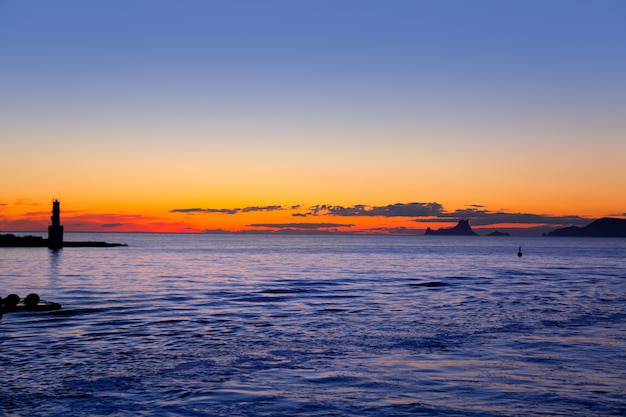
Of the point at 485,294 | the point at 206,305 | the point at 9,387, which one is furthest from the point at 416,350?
the point at 485,294

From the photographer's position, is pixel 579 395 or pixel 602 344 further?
pixel 602 344

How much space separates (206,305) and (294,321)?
379 inches

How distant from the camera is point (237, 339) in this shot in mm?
24844

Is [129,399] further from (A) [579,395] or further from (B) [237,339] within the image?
(A) [579,395]

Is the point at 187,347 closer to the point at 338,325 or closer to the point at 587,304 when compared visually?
the point at 338,325

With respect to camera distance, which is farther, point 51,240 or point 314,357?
point 51,240

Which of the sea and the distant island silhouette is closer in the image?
the sea

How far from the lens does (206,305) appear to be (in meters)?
38.0

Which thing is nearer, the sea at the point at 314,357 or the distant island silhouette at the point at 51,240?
the sea at the point at 314,357

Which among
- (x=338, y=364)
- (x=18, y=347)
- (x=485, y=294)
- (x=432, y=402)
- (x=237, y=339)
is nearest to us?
(x=432, y=402)

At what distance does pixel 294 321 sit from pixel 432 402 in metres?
16.2

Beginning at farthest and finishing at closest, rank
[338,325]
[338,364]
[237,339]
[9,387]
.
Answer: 1. [338,325]
2. [237,339]
3. [338,364]
4. [9,387]

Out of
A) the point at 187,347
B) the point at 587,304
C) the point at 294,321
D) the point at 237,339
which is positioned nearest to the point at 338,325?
the point at 294,321

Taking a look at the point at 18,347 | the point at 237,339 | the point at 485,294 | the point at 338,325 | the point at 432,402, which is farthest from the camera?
the point at 485,294
